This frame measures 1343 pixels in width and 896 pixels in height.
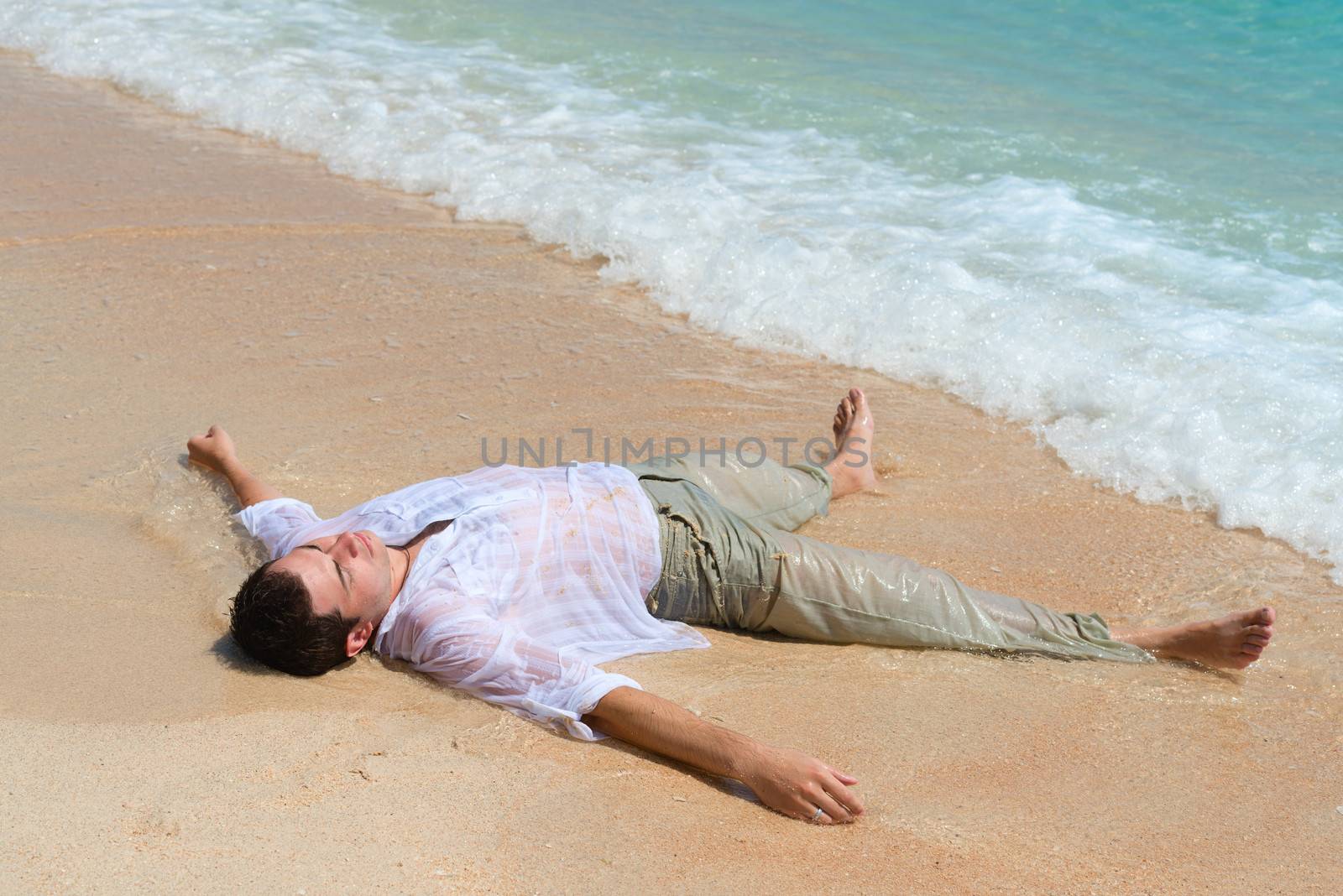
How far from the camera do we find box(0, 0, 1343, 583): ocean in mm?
5121

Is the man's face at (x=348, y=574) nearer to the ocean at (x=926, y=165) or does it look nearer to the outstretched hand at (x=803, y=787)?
the outstretched hand at (x=803, y=787)

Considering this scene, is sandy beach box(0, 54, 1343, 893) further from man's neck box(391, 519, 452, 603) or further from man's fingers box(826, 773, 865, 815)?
man's neck box(391, 519, 452, 603)

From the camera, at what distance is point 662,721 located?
2980 millimetres

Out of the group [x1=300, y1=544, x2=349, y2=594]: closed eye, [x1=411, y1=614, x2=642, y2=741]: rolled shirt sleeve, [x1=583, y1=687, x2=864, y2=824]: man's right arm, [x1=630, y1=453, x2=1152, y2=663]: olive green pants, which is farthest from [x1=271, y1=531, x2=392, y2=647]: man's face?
[x1=630, y1=453, x2=1152, y2=663]: olive green pants

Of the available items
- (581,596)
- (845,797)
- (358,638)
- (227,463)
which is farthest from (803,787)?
(227,463)

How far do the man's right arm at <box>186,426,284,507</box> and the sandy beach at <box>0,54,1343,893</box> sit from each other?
90 mm

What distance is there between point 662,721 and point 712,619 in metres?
0.71

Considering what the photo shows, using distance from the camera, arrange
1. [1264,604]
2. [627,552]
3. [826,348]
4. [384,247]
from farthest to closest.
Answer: [384,247] < [826,348] < [1264,604] < [627,552]

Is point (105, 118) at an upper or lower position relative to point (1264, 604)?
upper

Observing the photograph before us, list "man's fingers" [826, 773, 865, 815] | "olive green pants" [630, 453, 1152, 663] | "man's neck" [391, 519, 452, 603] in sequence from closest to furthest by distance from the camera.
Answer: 1. "man's fingers" [826, 773, 865, 815]
2. "man's neck" [391, 519, 452, 603]
3. "olive green pants" [630, 453, 1152, 663]

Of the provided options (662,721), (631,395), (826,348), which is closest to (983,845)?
(662,721)

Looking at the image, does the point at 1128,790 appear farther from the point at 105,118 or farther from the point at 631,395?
the point at 105,118

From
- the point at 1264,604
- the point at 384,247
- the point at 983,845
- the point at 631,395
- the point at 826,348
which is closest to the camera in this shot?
the point at 983,845

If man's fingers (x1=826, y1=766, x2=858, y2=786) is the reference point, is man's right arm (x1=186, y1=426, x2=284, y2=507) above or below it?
above
